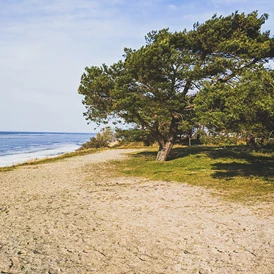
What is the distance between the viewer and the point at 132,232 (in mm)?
7191

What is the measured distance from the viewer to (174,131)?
70.0 feet

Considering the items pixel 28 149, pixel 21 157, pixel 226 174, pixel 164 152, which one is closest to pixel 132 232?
pixel 226 174

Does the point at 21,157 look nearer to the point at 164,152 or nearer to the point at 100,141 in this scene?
the point at 100,141

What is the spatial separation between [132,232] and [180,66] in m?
12.3

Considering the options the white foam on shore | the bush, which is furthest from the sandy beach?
the bush

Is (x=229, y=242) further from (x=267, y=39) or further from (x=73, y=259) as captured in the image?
(x=267, y=39)

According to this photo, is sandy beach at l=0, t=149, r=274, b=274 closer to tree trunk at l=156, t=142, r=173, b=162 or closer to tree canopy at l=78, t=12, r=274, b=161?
tree canopy at l=78, t=12, r=274, b=161

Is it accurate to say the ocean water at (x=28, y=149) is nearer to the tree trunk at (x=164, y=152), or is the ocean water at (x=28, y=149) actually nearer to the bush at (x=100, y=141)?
the bush at (x=100, y=141)

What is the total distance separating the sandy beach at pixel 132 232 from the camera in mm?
5359

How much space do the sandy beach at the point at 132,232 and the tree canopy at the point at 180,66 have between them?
7214 mm

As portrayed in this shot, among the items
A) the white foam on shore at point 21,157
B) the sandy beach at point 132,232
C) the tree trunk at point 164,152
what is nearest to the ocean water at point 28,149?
the white foam on shore at point 21,157

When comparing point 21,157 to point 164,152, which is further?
point 21,157

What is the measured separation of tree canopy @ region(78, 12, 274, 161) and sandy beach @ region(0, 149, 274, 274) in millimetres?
7214

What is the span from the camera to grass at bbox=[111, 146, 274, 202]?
11688mm
